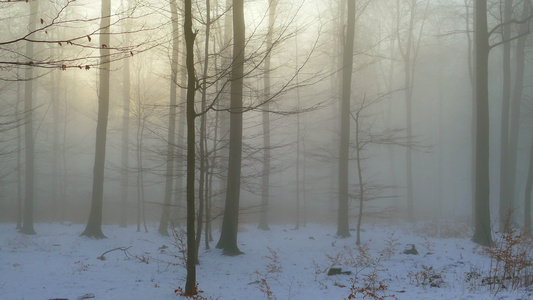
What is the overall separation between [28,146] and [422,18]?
978 inches

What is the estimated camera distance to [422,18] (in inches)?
975

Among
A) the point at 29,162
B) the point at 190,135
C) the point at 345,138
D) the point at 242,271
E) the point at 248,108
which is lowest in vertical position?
the point at 242,271

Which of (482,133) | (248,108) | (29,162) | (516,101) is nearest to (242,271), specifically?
(248,108)

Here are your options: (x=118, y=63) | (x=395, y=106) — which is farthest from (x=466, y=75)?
(x=118, y=63)

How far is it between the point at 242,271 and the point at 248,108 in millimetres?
4673

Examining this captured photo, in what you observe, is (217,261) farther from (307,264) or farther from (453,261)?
(453,261)

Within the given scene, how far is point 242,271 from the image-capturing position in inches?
360

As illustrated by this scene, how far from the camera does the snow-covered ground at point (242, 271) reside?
6793 mm

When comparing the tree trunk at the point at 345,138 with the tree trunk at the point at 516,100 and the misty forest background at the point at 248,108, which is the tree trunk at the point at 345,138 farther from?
the tree trunk at the point at 516,100

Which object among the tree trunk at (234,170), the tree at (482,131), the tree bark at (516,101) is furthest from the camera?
the tree bark at (516,101)

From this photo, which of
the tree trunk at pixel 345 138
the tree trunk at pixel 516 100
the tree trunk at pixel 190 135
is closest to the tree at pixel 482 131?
the tree trunk at pixel 345 138

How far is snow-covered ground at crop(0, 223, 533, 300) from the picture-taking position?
6.79 meters

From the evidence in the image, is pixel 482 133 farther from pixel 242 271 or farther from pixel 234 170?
pixel 242 271

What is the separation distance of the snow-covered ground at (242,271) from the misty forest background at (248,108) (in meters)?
1.30
